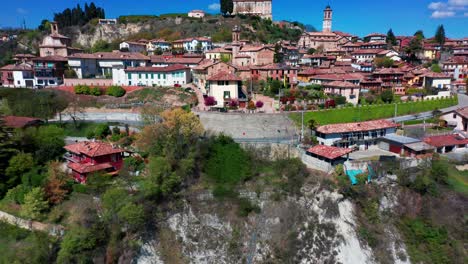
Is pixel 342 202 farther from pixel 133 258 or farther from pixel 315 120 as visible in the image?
pixel 133 258

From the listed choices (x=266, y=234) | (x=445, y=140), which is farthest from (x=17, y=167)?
(x=445, y=140)

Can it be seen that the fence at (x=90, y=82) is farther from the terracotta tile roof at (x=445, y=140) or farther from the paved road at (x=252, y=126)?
the terracotta tile roof at (x=445, y=140)

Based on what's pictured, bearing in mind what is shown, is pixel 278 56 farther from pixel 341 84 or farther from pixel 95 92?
pixel 95 92

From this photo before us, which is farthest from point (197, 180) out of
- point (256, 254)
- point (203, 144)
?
point (256, 254)

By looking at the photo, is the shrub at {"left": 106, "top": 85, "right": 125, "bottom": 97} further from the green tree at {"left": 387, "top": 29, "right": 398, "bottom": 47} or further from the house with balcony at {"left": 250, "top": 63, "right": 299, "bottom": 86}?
the green tree at {"left": 387, "top": 29, "right": 398, "bottom": 47}

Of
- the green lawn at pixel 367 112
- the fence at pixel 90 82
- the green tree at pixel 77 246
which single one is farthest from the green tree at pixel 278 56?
the green tree at pixel 77 246
